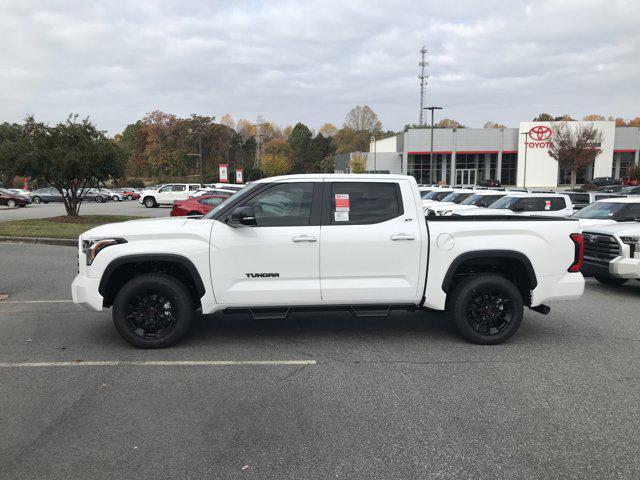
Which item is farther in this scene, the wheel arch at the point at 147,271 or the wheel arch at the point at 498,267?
the wheel arch at the point at 498,267

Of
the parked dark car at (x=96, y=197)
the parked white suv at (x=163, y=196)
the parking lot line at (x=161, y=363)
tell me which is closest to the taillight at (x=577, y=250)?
the parking lot line at (x=161, y=363)

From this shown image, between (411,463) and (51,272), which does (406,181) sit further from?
(51,272)

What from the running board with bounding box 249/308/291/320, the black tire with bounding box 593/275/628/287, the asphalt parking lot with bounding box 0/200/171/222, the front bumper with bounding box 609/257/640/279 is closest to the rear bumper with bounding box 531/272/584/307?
the running board with bounding box 249/308/291/320

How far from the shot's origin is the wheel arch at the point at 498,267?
5.63 meters

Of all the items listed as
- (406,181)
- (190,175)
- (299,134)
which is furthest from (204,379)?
(299,134)

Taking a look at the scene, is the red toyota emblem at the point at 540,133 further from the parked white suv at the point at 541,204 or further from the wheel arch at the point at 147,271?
the wheel arch at the point at 147,271

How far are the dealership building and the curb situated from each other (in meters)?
56.3

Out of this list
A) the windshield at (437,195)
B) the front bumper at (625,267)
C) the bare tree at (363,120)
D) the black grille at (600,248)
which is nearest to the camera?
the front bumper at (625,267)

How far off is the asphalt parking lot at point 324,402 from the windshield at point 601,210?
18.5ft

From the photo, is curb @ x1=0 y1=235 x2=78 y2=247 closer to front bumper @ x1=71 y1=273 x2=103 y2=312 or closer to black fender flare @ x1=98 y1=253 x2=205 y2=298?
front bumper @ x1=71 y1=273 x2=103 y2=312

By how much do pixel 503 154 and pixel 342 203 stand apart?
69042 mm

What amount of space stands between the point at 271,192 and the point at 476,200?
1588 cm

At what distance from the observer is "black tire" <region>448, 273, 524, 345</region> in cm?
572

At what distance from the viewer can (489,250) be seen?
18.5 ft
